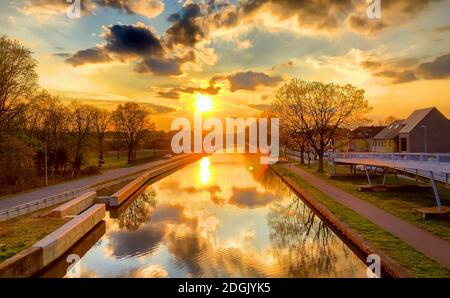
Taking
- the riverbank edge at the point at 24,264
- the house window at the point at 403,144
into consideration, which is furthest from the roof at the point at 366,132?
the riverbank edge at the point at 24,264

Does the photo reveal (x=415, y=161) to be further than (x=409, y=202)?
No

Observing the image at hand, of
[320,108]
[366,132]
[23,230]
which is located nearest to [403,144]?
[320,108]

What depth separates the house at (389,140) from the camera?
252 ft

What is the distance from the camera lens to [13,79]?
120 ft

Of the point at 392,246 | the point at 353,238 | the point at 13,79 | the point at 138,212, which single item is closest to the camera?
the point at 392,246

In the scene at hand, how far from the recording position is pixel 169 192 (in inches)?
1699

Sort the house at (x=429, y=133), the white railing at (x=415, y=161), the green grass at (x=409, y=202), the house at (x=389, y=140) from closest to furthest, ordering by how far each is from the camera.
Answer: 1. the green grass at (x=409, y=202)
2. the white railing at (x=415, y=161)
3. the house at (x=429, y=133)
4. the house at (x=389, y=140)

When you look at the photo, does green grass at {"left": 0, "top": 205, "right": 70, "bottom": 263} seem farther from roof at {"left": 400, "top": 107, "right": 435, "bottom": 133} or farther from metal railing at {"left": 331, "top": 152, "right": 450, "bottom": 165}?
roof at {"left": 400, "top": 107, "right": 435, "bottom": 133}

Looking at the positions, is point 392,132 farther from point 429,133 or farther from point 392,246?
point 392,246

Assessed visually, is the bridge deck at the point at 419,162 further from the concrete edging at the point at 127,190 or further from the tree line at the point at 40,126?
the tree line at the point at 40,126

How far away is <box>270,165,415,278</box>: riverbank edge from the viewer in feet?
45.5

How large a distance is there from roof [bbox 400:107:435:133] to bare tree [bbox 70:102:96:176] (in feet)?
199

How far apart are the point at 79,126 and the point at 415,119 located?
66646mm

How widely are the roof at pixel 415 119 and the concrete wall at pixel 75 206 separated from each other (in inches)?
A: 2376
